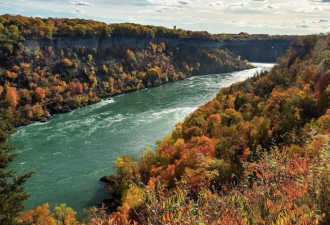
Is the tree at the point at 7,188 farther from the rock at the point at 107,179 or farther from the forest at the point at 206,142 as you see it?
the rock at the point at 107,179

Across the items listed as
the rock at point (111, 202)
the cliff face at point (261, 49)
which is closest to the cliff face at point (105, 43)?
the cliff face at point (261, 49)

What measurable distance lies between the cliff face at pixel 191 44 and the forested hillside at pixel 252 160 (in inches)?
1969

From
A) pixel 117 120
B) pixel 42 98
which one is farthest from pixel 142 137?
pixel 42 98

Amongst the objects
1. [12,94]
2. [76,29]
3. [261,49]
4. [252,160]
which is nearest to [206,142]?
[252,160]

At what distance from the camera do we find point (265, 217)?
5.93 meters

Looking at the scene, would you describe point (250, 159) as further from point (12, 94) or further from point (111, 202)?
point (12, 94)

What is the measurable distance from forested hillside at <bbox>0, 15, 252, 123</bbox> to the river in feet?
19.5

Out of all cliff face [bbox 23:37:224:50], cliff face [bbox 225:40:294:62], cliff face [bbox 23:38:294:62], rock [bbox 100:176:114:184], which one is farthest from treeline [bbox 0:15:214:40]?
rock [bbox 100:176:114:184]

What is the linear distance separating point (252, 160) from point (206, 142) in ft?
51.8

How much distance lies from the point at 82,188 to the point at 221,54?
119 metres

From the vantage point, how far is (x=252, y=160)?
18.3 metres

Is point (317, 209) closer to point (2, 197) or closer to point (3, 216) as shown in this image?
point (3, 216)

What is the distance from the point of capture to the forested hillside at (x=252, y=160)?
626 centimetres

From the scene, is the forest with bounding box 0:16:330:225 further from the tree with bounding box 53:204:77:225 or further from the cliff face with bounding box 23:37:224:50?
the cliff face with bounding box 23:37:224:50
